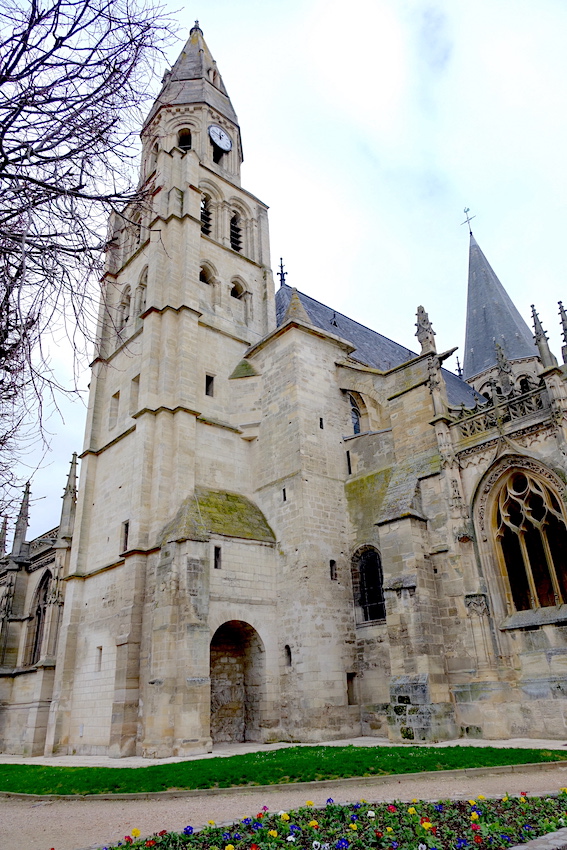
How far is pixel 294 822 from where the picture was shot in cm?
544

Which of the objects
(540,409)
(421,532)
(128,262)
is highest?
(128,262)

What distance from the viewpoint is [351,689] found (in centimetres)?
1580

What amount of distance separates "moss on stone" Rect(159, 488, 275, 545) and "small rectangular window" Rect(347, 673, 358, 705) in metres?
4.34

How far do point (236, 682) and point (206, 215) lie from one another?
17.6 meters

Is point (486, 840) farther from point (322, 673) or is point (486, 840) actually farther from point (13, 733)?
point (13, 733)

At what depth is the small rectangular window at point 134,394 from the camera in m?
20.0

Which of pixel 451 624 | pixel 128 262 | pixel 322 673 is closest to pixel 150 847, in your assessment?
pixel 451 624

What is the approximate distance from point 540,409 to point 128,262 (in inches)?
665

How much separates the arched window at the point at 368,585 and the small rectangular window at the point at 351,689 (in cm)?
146

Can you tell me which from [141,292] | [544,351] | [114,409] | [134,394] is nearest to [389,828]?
[544,351]

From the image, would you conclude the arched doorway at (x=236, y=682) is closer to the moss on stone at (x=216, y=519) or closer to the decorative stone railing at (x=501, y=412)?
the moss on stone at (x=216, y=519)

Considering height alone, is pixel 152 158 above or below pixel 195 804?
above

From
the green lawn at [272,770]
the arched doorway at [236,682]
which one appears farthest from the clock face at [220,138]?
the green lawn at [272,770]

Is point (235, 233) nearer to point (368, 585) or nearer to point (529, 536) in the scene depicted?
point (368, 585)
